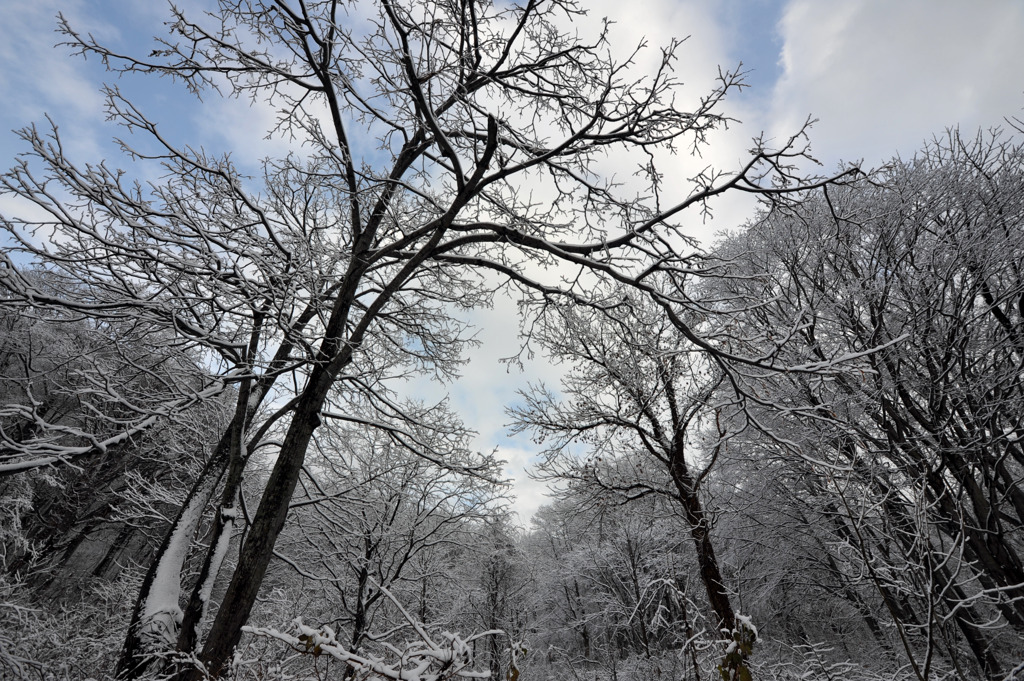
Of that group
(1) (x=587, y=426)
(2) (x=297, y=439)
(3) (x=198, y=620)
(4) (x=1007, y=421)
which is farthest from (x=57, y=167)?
(4) (x=1007, y=421)

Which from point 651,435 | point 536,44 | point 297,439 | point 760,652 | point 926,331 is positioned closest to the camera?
point 297,439

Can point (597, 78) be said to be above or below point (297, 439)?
above

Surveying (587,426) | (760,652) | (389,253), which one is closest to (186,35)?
(389,253)

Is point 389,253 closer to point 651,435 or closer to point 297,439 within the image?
point 297,439

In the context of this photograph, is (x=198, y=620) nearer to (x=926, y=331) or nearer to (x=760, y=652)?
(x=926, y=331)

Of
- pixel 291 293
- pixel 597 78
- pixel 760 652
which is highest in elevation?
pixel 597 78

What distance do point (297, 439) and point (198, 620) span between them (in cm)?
298

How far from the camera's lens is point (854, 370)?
3.37 m

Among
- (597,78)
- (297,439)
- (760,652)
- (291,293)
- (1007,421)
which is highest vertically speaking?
(597,78)

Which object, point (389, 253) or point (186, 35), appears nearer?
point (186, 35)

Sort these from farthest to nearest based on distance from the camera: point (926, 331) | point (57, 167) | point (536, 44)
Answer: point (926, 331) < point (536, 44) < point (57, 167)

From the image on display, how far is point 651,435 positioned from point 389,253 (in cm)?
532

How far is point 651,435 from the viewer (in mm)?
7602

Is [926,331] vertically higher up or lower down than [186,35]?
lower down
